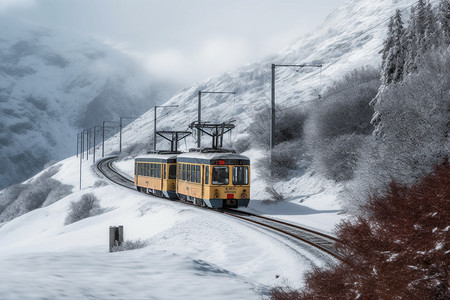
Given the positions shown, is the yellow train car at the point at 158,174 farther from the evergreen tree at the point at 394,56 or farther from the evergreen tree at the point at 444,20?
the evergreen tree at the point at 444,20

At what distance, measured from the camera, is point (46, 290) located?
7203mm

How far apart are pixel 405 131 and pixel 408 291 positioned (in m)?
15.4

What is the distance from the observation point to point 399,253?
22.0 ft

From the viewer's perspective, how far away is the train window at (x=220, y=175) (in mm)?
23670

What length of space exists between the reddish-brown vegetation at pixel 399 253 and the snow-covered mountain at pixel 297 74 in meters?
75.1

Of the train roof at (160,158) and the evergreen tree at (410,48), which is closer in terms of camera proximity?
the train roof at (160,158)

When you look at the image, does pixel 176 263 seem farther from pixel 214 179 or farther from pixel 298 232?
pixel 214 179

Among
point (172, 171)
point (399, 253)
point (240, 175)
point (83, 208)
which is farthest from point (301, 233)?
point (83, 208)

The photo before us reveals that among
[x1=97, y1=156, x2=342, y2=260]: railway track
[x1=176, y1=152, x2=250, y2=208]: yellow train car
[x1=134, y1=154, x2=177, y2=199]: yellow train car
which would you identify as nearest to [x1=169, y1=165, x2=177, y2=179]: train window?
[x1=134, y1=154, x2=177, y2=199]: yellow train car

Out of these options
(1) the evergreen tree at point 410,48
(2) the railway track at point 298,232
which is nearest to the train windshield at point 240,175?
(2) the railway track at point 298,232

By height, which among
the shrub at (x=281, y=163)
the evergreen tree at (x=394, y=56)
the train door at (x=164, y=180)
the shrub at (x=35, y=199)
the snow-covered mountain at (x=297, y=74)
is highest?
the snow-covered mountain at (x=297, y=74)

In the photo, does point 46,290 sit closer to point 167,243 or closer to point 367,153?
point 167,243

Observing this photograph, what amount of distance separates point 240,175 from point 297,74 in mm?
107900

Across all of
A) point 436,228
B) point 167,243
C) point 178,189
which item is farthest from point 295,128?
point 436,228
